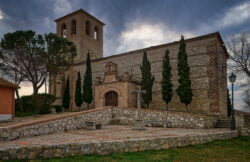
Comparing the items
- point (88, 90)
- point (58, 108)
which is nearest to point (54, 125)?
point (88, 90)

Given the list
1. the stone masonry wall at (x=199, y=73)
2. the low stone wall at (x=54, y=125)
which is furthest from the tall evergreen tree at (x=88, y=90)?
the low stone wall at (x=54, y=125)

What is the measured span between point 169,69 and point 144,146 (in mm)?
11675

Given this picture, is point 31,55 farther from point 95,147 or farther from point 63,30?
point 95,147

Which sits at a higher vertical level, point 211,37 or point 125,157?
point 211,37

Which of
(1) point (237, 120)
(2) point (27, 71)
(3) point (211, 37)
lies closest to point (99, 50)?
(2) point (27, 71)

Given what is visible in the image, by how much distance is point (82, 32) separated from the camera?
91.6ft

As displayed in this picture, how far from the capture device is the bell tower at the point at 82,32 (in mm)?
27719

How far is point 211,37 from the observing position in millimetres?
17000

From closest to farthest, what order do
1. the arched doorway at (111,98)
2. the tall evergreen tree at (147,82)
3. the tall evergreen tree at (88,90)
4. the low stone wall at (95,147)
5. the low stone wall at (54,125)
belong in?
the low stone wall at (95,147) → the low stone wall at (54,125) → the tall evergreen tree at (147,82) → the arched doorway at (111,98) → the tall evergreen tree at (88,90)

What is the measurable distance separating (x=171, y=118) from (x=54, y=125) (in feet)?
22.4

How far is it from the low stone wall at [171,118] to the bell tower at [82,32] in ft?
52.8

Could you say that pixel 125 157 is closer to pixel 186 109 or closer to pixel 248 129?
pixel 248 129

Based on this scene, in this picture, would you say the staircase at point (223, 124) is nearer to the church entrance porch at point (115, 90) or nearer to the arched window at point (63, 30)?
the church entrance porch at point (115, 90)

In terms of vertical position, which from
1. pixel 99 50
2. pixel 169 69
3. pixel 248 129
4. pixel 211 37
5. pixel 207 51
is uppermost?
pixel 99 50
